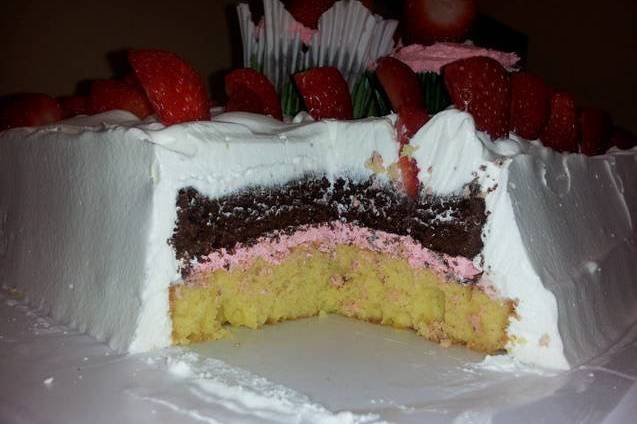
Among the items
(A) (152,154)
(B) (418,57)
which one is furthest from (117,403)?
(B) (418,57)

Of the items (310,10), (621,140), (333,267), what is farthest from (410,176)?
(621,140)

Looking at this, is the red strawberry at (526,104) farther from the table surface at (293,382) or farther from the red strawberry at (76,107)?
the red strawberry at (76,107)

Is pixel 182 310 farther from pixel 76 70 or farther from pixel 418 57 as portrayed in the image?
pixel 76 70

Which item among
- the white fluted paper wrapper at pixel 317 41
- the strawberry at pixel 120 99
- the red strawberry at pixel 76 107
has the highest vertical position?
the white fluted paper wrapper at pixel 317 41

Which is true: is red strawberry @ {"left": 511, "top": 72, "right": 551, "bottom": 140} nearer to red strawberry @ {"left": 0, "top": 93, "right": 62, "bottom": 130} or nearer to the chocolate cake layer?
the chocolate cake layer

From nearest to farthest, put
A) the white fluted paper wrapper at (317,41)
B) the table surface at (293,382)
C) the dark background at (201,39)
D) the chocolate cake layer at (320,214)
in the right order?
1. the table surface at (293,382)
2. the chocolate cake layer at (320,214)
3. the white fluted paper wrapper at (317,41)
4. the dark background at (201,39)

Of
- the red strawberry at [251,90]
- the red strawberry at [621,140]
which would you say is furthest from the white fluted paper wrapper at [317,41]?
the red strawberry at [621,140]
